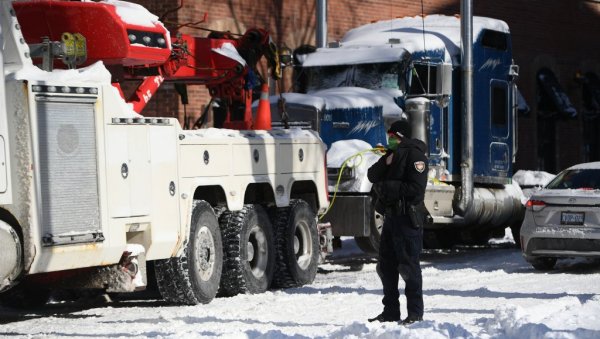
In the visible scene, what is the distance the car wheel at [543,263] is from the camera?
18500 millimetres

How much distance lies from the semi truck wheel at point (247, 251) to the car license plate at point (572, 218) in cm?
387

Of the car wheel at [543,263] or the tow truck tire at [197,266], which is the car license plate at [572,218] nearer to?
the car wheel at [543,263]

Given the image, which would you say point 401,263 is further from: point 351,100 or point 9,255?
point 351,100

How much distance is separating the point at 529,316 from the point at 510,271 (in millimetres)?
6365

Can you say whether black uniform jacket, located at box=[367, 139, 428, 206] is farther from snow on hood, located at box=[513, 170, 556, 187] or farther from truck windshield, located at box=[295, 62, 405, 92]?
snow on hood, located at box=[513, 170, 556, 187]

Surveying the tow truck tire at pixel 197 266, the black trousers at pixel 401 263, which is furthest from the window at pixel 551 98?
the black trousers at pixel 401 263

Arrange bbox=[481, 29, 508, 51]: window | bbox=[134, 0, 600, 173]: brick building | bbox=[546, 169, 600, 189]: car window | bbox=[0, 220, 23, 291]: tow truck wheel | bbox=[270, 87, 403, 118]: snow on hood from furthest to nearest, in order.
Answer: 1. bbox=[134, 0, 600, 173]: brick building
2. bbox=[481, 29, 508, 51]: window
3. bbox=[270, 87, 403, 118]: snow on hood
4. bbox=[546, 169, 600, 189]: car window
5. bbox=[0, 220, 23, 291]: tow truck wheel

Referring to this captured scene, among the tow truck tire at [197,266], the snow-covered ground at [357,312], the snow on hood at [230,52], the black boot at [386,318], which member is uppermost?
the snow on hood at [230,52]

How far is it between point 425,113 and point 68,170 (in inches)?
312

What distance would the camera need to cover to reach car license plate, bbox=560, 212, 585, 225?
699 inches

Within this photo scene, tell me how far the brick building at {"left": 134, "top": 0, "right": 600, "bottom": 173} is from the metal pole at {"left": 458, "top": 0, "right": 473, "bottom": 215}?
247 inches

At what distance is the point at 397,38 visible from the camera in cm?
2073

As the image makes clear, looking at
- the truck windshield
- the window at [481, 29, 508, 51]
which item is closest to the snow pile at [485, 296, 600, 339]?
the truck windshield

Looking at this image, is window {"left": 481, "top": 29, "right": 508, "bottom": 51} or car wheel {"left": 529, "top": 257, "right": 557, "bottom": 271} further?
window {"left": 481, "top": 29, "right": 508, "bottom": 51}
